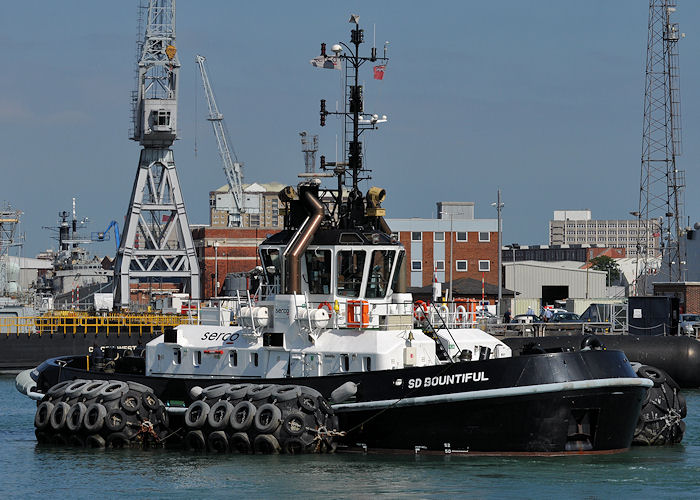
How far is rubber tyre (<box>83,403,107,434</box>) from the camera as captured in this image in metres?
27.2

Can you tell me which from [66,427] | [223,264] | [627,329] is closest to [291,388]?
[66,427]

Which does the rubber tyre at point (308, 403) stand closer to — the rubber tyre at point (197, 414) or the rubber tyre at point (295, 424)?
the rubber tyre at point (295, 424)

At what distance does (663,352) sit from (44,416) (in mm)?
24490

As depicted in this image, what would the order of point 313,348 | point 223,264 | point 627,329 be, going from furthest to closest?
point 223,264
point 627,329
point 313,348

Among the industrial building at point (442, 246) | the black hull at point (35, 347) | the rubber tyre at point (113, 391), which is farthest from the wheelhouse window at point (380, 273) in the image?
the industrial building at point (442, 246)

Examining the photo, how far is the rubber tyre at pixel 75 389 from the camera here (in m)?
28.0

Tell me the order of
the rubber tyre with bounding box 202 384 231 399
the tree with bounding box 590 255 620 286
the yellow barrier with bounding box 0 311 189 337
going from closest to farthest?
the rubber tyre with bounding box 202 384 231 399
the yellow barrier with bounding box 0 311 189 337
the tree with bounding box 590 255 620 286

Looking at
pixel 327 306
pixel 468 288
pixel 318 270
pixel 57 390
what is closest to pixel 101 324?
pixel 468 288

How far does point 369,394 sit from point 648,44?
56875mm

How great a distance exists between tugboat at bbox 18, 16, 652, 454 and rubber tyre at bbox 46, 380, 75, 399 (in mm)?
88

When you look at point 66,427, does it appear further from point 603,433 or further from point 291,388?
point 603,433

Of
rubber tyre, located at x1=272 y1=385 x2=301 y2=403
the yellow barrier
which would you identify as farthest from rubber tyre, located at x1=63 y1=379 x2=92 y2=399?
the yellow barrier

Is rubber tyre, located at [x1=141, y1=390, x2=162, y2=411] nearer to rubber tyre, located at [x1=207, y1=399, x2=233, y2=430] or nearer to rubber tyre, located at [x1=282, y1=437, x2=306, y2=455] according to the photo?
rubber tyre, located at [x1=207, y1=399, x2=233, y2=430]

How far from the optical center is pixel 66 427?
27.6 m
